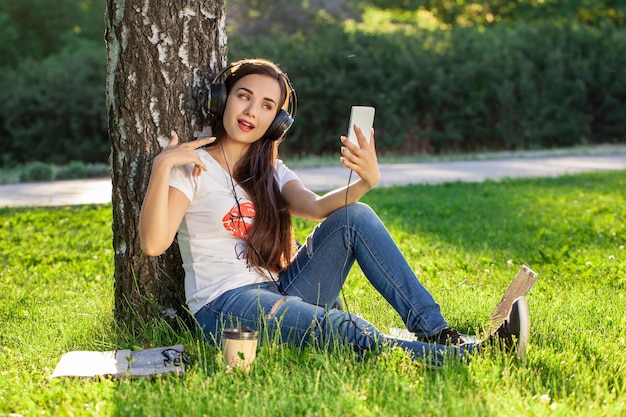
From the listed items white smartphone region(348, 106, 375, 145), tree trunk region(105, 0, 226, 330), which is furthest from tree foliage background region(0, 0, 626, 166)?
white smartphone region(348, 106, 375, 145)

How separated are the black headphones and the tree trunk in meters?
0.19

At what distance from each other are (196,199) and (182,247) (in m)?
0.25

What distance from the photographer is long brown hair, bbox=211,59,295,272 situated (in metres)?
4.01

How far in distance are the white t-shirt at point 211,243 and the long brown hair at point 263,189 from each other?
2.7 inches

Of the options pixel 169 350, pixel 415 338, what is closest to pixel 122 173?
pixel 169 350

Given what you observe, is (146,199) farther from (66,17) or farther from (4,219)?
(66,17)

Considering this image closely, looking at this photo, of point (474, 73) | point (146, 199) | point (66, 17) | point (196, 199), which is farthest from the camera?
point (66, 17)

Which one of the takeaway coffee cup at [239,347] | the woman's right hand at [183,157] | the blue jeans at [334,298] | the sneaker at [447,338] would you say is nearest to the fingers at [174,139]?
the woman's right hand at [183,157]

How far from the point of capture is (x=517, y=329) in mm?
3564

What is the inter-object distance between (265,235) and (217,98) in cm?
69

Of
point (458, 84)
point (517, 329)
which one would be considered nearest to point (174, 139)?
point (517, 329)

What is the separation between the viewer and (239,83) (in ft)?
13.4

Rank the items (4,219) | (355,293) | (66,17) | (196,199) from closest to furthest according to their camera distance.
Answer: (196,199)
(355,293)
(4,219)
(66,17)

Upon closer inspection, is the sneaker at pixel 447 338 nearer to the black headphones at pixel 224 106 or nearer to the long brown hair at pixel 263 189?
the long brown hair at pixel 263 189
